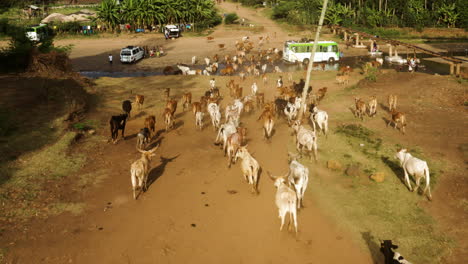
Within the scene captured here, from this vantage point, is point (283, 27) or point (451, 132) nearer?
point (451, 132)

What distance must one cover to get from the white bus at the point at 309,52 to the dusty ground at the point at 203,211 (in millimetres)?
23182

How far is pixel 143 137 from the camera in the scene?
1755cm

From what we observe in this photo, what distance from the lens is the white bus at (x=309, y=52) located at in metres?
44.1

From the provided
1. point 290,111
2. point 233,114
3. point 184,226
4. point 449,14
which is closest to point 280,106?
point 290,111

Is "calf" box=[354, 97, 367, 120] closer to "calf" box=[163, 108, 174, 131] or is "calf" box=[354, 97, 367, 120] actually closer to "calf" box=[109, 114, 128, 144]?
"calf" box=[163, 108, 174, 131]

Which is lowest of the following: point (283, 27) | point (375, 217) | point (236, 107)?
point (375, 217)

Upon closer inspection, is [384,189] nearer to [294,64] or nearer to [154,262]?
[154,262]

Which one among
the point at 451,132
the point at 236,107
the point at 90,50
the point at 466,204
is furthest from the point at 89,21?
the point at 466,204

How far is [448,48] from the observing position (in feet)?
174

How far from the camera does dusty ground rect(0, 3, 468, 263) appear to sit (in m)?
10.4

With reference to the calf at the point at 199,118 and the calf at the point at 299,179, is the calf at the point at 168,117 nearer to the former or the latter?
the calf at the point at 199,118

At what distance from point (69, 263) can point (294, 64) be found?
39.2 m

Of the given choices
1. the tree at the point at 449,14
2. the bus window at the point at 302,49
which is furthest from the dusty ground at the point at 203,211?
the tree at the point at 449,14

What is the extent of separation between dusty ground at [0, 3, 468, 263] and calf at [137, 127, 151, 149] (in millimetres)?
581
